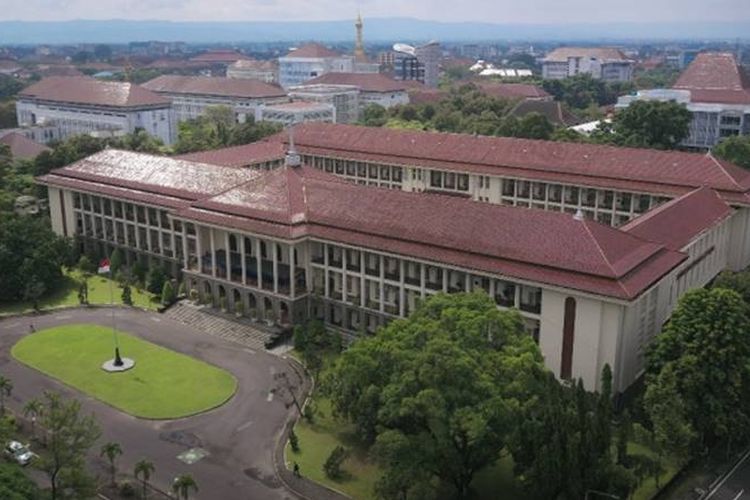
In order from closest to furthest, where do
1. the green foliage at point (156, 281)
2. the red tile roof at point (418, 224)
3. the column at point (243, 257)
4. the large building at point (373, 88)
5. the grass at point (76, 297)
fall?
the red tile roof at point (418, 224) → the column at point (243, 257) → the grass at point (76, 297) → the green foliage at point (156, 281) → the large building at point (373, 88)

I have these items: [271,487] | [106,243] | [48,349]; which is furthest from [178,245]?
[271,487]

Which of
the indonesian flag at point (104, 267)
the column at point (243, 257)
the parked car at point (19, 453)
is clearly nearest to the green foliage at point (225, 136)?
the indonesian flag at point (104, 267)

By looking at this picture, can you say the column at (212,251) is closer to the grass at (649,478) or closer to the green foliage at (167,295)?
the green foliage at (167,295)

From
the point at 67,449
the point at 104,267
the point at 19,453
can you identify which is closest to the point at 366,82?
the point at 104,267

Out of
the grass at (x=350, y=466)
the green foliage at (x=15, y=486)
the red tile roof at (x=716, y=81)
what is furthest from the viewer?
the red tile roof at (x=716, y=81)

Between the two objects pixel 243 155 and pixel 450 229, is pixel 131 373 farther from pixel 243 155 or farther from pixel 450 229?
pixel 243 155

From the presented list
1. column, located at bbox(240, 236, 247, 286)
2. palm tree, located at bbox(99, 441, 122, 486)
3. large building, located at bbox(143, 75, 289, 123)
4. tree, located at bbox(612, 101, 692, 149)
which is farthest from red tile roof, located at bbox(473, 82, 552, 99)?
palm tree, located at bbox(99, 441, 122, 486)

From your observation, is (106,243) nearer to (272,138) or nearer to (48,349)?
(48,349)
